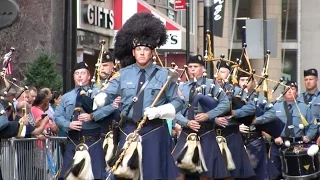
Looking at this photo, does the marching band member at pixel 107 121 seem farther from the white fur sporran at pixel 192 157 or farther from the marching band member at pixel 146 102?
the marching band member at pixel 146 102

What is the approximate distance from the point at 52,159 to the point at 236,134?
263 cm

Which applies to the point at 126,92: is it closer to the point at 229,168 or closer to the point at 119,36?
the point at 119,36

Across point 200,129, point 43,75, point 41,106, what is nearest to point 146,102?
point 200,129

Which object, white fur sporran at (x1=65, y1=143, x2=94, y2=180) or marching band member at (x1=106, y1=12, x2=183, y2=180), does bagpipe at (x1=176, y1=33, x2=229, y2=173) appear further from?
marching band member at (x1=106, y1=12, x2=183, y2=180)

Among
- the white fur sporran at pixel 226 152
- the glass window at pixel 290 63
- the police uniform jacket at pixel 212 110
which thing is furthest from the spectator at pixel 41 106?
the glass window at pixel 290 63

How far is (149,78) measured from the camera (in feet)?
37.3

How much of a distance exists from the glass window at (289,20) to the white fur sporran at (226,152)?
85.7 ft

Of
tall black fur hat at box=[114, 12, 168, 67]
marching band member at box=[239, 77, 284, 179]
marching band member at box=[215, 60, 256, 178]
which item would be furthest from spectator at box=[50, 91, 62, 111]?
tall black fur hat at box=[114, 12, 168, 67]

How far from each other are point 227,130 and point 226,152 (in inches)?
15.4

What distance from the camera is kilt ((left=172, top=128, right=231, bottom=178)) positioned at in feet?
47.4

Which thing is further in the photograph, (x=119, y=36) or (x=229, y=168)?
(x=229, y=168)

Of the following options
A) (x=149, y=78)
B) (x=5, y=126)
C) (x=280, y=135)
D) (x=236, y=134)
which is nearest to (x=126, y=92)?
(x=149, y=78)

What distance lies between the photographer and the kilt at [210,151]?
14.4m

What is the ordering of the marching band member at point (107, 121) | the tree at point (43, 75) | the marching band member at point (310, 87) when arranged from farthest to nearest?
the tree at point (43, 75)
the marching band member at point (310, 87)
the marching band member at point (107, 121)
